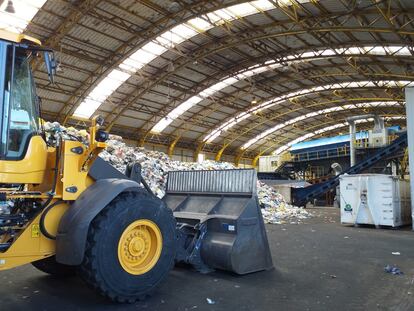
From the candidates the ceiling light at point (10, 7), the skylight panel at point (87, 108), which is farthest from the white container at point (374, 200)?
the skylight panel at point (87, 108)

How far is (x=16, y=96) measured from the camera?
127 inches

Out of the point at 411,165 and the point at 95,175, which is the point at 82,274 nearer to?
the point at 95,175

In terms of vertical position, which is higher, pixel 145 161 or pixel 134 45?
pixel 134 45

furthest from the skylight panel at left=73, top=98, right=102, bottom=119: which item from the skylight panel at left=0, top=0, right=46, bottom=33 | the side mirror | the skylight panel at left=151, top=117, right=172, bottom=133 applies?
the side mirror

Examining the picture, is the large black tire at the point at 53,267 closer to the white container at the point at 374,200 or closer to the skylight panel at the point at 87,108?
the white container at the point at 374,200

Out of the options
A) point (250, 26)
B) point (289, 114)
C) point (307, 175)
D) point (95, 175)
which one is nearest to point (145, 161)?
point (250, 26)

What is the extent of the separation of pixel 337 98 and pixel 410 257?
21.8 metres

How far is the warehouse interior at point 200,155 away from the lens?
332cm

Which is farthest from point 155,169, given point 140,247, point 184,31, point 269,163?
point 269,163

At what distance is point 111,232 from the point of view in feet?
10.8

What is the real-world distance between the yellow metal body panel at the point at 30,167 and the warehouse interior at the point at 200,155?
0.02m

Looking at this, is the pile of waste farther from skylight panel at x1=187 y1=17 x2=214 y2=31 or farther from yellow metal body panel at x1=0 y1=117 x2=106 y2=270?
yellow metal body panel at x1=0 y1=117 x2=106 y2=270

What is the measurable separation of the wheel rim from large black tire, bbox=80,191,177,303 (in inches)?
1.6

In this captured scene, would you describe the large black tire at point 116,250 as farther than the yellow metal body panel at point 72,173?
No
